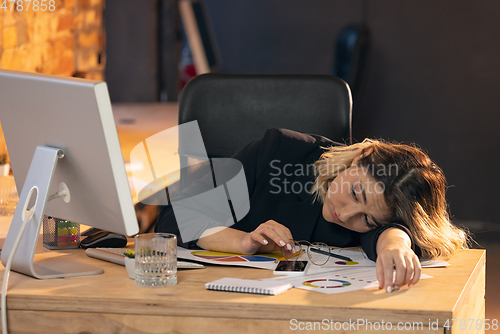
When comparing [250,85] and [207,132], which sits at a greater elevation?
[250,85]

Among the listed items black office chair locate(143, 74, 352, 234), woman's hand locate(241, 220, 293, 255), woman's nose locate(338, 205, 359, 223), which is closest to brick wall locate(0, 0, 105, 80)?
black office chair locate(143, 74, 352, 234)

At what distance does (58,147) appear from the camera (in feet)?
3.27

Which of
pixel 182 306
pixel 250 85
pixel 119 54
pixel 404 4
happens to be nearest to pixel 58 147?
pixel 182 306

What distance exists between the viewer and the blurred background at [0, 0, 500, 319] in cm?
361

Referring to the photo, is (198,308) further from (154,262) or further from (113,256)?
(113,256)

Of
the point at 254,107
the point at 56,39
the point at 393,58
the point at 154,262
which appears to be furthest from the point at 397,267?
the point at 393,58

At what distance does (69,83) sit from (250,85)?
3.10 ft

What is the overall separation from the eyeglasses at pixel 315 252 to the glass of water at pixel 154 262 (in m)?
0.30

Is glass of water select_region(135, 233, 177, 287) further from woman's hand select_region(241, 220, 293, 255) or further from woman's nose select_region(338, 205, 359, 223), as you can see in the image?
woman's nose select_region(338, 205, 359, 223)

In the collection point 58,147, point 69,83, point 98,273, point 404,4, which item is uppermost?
point 404,4

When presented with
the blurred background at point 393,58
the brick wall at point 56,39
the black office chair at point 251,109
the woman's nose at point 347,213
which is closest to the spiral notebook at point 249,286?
the woman's nose at point 347,213

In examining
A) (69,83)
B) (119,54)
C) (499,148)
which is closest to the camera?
(69,83)

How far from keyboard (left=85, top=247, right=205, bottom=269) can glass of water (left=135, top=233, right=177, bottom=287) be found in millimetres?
96

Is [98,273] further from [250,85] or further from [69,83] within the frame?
[250,85]
